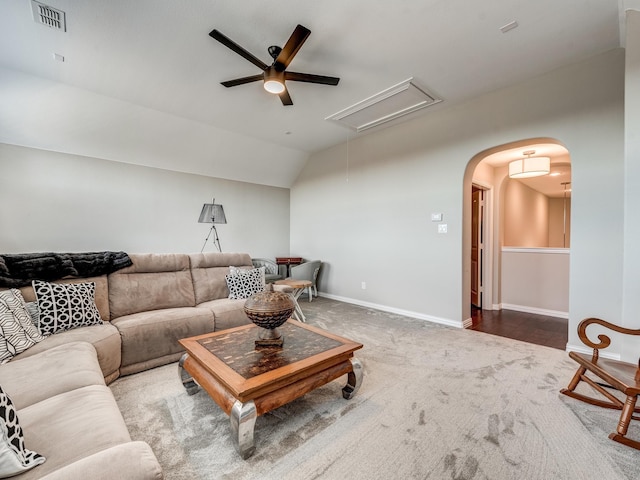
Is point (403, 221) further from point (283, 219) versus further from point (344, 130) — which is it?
point (283, 219)

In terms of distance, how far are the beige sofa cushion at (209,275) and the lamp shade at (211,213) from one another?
5.36 feet

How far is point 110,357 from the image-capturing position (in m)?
2.13

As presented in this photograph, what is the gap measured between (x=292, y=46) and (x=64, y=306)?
275 cm

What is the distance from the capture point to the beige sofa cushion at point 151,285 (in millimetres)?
2740

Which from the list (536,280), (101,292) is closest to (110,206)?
(101,292)

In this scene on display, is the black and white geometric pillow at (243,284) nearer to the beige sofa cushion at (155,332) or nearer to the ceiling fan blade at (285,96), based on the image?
the beige sofa cushion at (155,332)

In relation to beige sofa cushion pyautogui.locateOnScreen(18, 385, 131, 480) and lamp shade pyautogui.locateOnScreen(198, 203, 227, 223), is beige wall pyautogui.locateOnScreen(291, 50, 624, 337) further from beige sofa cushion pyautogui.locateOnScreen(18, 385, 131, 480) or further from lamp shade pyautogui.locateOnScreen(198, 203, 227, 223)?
beige sofa cushion pyautogui.locateOnScreen(18, 385, 131, 480)

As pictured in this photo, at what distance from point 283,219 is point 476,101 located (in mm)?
4180

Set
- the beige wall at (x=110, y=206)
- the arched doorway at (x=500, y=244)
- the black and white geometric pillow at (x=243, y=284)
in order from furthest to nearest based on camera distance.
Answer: the arched doorway at (x=500, y=244), the beige wall at (x=110, y=206), the black and white geometric pillow at (x=243, y=284)

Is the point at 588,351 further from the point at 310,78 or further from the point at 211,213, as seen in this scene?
the point at 211,213

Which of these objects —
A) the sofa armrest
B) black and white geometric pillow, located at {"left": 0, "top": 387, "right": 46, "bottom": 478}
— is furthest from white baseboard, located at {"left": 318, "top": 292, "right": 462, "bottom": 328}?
black and white geometric pillow, located at {"left": 0, "top": 387, "right": 46, "bottom": 478}

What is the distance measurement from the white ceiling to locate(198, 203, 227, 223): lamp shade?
1198mm

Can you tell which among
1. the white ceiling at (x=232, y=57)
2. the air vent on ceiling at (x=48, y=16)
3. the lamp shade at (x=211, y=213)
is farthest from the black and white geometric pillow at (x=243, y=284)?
the air vent on ceiling at (x=48, y=16)

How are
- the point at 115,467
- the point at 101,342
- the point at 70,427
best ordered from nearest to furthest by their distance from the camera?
1. the point at 115,467
2. the point at 70,427
3. the point at 101,342
